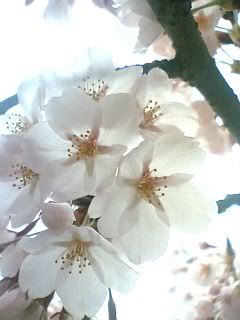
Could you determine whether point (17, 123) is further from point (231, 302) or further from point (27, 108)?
point (231, 302)

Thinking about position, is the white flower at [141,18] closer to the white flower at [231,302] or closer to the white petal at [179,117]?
the white petal at [179,117]

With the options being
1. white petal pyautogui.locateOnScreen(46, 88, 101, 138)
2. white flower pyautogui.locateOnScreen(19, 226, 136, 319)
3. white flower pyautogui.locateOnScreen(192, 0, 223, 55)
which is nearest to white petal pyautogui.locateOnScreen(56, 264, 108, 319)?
white flower pyautogui.locateOnScreen(19, 226, 136, 319)

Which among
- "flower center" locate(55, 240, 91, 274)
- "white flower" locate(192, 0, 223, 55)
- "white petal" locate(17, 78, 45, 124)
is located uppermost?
"white petal" locate(17, 78, 45, 124)

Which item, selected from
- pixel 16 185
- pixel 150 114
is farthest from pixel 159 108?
pixel 16 185

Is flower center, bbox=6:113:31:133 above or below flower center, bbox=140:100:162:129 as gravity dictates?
above

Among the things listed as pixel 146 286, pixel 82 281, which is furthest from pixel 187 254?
pixel 82 281

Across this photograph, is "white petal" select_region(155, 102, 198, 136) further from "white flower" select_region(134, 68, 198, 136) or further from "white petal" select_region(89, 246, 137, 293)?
"white petal" select_region(89, 246, 137, 293)
